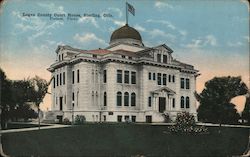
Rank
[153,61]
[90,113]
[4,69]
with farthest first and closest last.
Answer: [153,61] < [90,113] < [4,69]

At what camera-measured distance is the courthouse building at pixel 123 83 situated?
7.86m

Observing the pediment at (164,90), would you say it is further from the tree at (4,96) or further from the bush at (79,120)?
the tree at (4,96)

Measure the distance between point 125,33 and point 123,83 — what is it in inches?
45.1

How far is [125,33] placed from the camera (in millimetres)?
7672

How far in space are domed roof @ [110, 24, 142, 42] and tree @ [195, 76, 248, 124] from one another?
6.25 feet

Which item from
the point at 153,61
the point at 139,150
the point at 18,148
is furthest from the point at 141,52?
the point at 18,148

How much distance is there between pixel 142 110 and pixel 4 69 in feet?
10.2

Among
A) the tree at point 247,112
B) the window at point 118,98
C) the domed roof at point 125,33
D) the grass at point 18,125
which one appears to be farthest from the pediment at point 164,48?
the grass at point 18,125

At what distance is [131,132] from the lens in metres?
7.52

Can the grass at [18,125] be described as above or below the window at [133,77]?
below

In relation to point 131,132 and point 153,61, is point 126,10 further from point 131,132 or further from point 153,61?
point 131,132

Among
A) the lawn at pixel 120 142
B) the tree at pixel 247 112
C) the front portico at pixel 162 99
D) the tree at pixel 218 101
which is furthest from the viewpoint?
the front portico at pixel 162 99

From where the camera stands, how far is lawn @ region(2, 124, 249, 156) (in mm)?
7180

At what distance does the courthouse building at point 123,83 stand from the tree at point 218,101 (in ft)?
0.79
